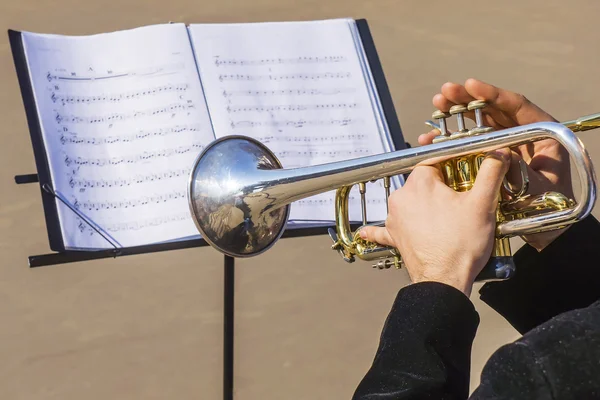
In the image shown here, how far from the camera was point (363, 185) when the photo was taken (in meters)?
2.19

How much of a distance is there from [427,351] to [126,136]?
4.25ft

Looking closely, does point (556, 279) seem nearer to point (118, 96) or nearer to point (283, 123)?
point (283, 123)

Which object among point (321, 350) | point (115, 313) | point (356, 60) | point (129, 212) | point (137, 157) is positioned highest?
point (356, 60)

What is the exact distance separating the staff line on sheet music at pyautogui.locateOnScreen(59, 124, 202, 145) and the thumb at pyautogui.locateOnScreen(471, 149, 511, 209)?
109 centimetres

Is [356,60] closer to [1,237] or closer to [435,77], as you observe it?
[1,237]

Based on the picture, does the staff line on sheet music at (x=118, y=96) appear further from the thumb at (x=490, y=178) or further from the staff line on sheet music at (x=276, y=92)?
the thumb at (x=490, y=178)

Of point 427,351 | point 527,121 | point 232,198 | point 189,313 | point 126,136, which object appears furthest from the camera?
point 189,313

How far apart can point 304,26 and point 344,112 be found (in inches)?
13.4

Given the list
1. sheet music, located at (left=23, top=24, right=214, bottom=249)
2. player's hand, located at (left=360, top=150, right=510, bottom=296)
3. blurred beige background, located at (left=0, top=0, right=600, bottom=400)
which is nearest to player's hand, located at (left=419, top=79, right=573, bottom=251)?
player's hand, located at (left=360, top=150, right=510, bottom=296)

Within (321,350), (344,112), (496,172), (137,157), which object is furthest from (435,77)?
(496,172)

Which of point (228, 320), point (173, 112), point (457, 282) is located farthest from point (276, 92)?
point (457, 282)

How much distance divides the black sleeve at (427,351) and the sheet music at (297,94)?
90 centimetres

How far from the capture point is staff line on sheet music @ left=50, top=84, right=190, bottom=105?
8.39 feet

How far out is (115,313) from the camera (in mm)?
4148
